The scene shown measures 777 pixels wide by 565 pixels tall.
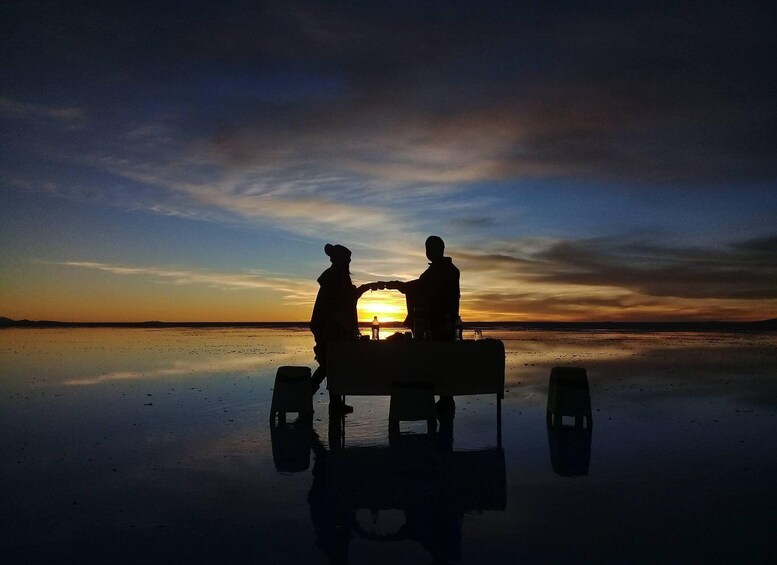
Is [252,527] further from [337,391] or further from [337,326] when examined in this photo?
[337,326]

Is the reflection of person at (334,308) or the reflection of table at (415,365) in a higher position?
the reflection of person at (334,308)

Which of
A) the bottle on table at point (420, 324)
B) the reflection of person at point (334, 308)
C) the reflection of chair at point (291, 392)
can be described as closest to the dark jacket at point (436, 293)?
the bottle on table at point (420, 324)

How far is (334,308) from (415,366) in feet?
7.66

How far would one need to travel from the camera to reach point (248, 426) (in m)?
8.99

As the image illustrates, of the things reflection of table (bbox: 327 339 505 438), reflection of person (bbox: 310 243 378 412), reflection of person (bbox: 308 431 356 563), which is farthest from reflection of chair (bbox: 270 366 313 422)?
reflection of person (bbox: 308 431 356 563)

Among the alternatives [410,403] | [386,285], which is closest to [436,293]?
[386,285]

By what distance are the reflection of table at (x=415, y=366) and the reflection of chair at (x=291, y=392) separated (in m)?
0.60

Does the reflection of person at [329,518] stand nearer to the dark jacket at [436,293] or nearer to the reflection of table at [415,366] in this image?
the reflection of table at [415,366]

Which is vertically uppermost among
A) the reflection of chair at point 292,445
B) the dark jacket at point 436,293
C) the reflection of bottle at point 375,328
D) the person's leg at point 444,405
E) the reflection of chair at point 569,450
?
the dark jacket at point 436,293

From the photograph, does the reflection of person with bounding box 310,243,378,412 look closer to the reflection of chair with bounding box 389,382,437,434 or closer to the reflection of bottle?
the reflection of bottle

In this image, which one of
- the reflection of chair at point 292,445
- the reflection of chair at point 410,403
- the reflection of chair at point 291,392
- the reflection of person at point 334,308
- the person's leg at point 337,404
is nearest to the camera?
the reflection of chair at point 292,445

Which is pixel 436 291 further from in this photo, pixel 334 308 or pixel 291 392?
pixel 291 392

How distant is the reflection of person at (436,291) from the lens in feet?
33.2

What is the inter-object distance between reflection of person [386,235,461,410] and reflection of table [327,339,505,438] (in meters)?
1.30
